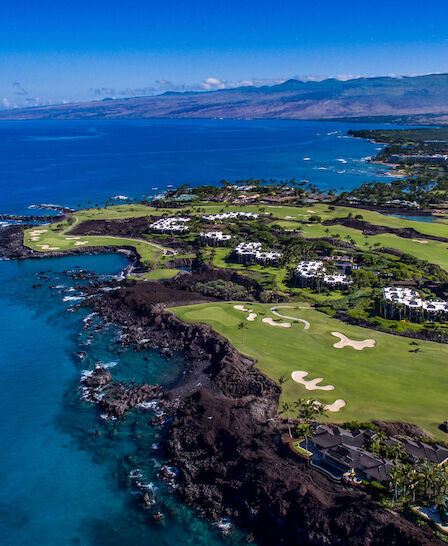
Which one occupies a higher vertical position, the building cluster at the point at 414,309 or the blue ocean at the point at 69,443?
the building cluster at the point at 414,309

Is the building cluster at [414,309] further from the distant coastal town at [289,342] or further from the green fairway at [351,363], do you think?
the green fairway at [351,363]

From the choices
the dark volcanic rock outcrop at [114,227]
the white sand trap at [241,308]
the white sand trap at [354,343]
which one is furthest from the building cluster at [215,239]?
the white sand trap at [354,343]

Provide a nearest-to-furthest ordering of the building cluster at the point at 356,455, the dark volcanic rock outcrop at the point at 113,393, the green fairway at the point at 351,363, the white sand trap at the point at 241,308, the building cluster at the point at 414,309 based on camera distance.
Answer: the building cluster at the point at 356,455, the green fairway at the point at 351,363, the dark volcanic rock outcrop at the point at 113,393, the building cluster at the point at 414,309, the white sand trap at the point at 241,308

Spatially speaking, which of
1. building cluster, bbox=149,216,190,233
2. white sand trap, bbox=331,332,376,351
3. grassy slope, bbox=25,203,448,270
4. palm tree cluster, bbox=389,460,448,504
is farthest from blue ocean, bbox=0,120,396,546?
building cluster, bbox=149,216,190,233

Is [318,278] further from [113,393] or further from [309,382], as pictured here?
[113,393]

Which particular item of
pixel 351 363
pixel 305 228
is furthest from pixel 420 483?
pixel 305 228

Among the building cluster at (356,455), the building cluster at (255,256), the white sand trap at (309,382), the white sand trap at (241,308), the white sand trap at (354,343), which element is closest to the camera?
the building cluster at (356,455)

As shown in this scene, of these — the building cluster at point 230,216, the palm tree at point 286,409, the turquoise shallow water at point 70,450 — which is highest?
the building cluster at point 230,216

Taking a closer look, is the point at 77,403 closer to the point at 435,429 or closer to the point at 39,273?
the point at 435,429

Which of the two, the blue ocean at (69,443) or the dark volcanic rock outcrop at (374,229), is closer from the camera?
the blue ocean at (69,443)
